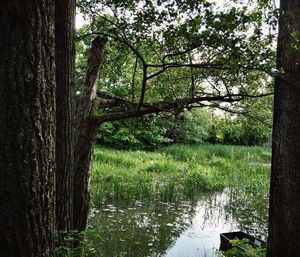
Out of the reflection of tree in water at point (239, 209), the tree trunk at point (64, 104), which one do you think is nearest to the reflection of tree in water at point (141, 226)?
the reflection of tree in water at point (239, 209)

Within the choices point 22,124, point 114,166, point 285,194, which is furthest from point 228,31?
point 114,166

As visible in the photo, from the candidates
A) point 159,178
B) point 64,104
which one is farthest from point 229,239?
point 159,178

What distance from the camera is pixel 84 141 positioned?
196 inches

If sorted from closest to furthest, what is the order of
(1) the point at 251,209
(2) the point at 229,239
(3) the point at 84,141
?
(3) the point at 84,141
(2) the point at 229,239
(1) the point at 251,209

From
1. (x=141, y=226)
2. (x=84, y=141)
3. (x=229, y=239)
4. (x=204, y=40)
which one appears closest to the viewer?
(x=204, y=40)

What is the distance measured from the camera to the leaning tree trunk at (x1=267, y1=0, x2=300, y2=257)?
3543 mm

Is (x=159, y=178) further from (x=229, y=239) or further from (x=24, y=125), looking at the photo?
(x=24, y=125)

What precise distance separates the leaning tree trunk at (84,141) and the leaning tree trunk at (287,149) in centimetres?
247

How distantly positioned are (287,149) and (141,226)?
4.49 metres

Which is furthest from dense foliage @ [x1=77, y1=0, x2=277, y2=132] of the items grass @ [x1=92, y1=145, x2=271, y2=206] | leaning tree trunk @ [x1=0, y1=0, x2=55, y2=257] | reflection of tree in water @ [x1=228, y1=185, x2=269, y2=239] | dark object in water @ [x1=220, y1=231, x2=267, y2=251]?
grass @ [x1=92, y1=145, x2=271, y2=206]

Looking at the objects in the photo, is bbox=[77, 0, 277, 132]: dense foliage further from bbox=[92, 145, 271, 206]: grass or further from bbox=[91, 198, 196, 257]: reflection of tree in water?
bbox=[92, 145, 271, 206]: grass

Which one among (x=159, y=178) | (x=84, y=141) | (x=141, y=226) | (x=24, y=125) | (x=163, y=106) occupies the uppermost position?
(x=163, y=106)

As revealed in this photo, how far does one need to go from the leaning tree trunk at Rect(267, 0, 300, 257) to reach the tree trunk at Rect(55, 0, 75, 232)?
1.98 metres

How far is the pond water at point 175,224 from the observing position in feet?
20.8
